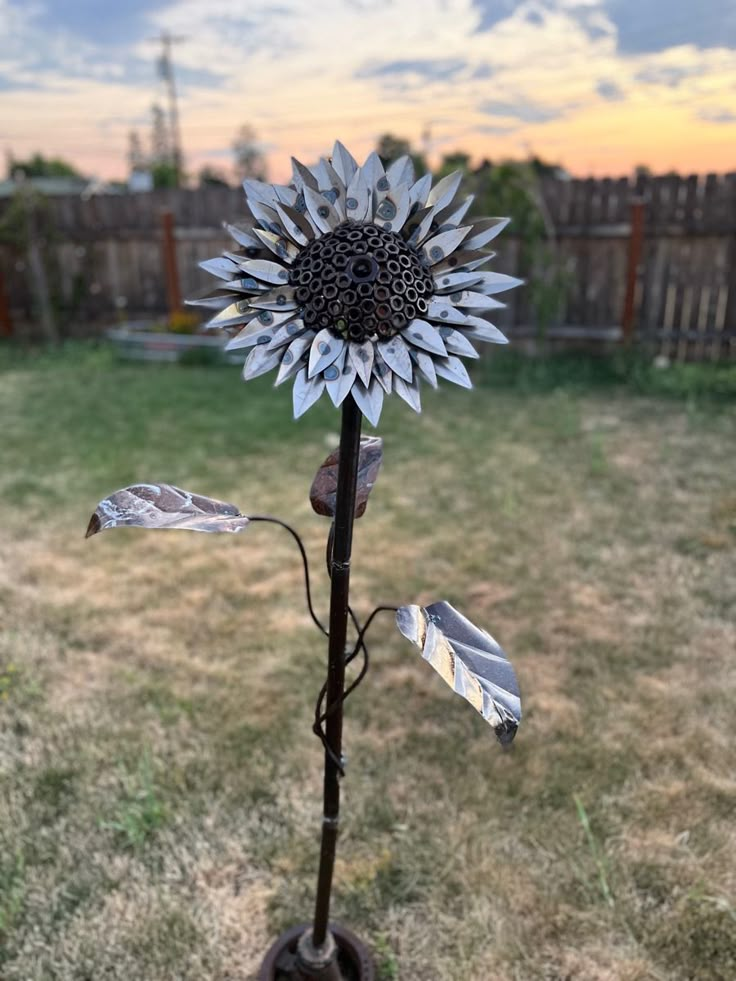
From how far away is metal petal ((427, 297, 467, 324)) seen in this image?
109cm

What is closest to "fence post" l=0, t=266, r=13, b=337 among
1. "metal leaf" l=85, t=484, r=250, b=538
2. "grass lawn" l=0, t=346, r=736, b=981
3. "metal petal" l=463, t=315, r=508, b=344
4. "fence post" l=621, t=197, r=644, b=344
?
"grass lawn" l=0, t=346, r=736, b=981

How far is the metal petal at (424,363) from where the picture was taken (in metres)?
1.06

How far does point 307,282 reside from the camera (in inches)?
42.8

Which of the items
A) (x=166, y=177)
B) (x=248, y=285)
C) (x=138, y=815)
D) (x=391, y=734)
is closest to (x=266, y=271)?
(x=248, y=285)

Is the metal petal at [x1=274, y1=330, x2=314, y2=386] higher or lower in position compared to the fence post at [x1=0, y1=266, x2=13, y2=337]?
higher

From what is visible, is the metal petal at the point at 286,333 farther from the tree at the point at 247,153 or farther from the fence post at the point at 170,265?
the tree at the point at 247,153

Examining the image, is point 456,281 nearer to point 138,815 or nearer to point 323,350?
point 323,350

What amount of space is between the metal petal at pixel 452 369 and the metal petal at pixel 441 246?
0.16 meters

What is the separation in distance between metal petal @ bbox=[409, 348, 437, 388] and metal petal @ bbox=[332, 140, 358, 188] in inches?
11.0

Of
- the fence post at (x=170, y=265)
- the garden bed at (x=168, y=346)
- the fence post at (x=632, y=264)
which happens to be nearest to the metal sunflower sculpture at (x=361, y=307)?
the garden bed at (x=168, y=346)

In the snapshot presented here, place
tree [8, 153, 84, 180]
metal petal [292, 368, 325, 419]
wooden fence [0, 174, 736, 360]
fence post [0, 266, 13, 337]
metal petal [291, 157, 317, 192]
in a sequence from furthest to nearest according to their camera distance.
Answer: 1. tree [8, 153, 84, 180]
2. fence post [0, 266, 13, 337]
3. wooden fence [0, 174, 736, 360]
4. metal petal [291, 157, 317, 192]
5. metal petal [292, 368, 325, 419]

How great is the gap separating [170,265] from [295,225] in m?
8.59

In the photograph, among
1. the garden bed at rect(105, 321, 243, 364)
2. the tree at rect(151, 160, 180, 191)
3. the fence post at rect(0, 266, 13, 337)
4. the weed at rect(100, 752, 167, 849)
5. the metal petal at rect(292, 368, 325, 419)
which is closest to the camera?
the metal petal at rect(292, 368, 325, 419)

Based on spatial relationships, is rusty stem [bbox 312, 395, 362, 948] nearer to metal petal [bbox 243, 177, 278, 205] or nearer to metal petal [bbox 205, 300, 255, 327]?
metal petal [bbox 205, 300, 255, 327]
